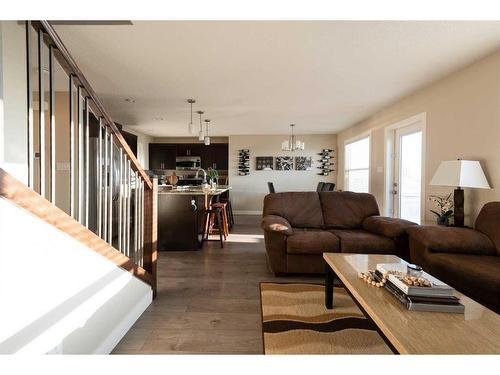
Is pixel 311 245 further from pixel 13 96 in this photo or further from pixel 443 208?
pixel 13 96

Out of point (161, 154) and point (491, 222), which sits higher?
point (161, 154)

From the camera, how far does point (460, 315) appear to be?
1.31 m

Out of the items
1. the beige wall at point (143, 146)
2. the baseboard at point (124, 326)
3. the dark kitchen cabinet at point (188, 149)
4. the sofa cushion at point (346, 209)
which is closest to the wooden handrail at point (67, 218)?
the baseboard at point (124, 326)

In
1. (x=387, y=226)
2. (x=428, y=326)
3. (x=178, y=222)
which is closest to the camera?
(x=428, y=326)

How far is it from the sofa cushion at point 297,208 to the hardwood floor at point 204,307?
26.6 inches

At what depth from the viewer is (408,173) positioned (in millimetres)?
4535

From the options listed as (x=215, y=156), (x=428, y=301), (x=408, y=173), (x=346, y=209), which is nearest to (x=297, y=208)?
(x=346, y=209)

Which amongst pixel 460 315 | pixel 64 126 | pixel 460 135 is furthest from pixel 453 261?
pixel 64 126

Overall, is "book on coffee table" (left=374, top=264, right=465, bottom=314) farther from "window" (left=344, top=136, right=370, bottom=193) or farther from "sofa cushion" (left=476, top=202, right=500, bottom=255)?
"window" (left=344, top=136, right=370, bottom=193)

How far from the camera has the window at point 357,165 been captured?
250 inches

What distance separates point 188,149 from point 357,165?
16.4ft

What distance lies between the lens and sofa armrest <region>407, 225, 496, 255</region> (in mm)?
2398

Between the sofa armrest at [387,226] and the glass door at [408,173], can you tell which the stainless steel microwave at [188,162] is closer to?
the glass door at [408,173]
